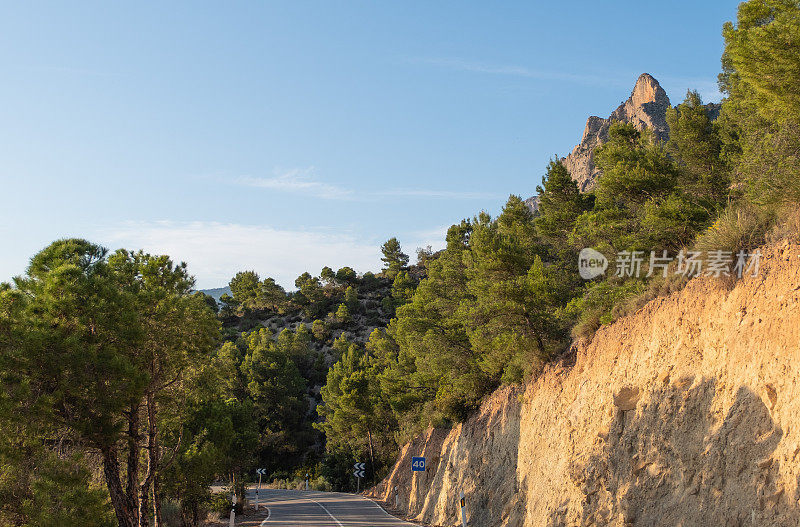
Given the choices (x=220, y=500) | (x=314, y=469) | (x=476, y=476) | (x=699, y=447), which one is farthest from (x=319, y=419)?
(x=699, y=447)

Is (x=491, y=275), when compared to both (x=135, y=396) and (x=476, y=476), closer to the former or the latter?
(x=476, y=476)

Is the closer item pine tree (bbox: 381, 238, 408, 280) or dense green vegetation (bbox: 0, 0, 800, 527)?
dense green vegetation (bbox: 0, 0, 800, 527)

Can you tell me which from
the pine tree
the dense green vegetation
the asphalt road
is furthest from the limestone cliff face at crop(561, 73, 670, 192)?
the asphalt road

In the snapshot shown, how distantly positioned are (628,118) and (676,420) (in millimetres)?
132628

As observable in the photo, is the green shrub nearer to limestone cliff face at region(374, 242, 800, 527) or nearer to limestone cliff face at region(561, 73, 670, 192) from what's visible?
limestone cliff face at region(374, 242, 800, 527)

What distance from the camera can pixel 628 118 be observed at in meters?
132

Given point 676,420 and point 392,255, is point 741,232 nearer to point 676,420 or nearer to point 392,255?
point 676,420

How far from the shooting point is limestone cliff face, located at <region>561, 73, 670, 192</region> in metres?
125

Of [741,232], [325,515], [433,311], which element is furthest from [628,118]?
[741,232]

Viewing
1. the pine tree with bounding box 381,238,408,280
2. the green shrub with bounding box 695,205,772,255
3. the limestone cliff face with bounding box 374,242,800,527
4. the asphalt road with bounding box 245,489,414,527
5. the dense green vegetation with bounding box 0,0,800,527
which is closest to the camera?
the limestone cliff face with bounding box 374,242,800,527

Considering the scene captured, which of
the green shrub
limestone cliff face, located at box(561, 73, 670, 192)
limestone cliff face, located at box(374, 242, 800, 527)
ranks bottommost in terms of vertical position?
limestone cliff face, located at box(374, 242, 800, 527)

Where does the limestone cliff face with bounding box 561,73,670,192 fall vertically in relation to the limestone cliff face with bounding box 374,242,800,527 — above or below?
above

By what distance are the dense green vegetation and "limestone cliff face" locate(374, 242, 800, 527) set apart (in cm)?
133

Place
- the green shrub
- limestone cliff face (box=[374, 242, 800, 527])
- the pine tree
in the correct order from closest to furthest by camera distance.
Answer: limestone cliff face (box=[374, 242, 800, 527]), the green shrub, the pine tree
